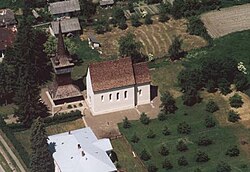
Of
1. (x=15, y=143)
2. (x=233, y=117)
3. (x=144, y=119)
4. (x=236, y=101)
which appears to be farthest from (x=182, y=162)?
(x=15, y=143)

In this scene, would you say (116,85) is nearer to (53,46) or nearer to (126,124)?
(126,124)

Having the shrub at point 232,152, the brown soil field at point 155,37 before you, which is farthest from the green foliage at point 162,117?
the brown soil field at point 155,37

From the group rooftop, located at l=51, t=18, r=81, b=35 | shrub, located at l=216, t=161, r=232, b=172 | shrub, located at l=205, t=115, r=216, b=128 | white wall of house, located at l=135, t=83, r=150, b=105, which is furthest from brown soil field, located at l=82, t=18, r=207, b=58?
shrub, located at l=216, t=161, r=232, b=172

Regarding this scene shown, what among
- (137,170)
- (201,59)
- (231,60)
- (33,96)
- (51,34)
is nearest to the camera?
(137,170)

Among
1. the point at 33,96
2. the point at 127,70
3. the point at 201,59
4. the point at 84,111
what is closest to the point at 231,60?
the point at 201,59

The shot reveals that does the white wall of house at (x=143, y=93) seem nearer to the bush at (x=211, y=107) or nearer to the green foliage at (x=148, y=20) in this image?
the bush at (x=211, y=107)

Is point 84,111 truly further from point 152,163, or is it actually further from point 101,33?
point 101,33

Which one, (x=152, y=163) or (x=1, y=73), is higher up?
(x=1, y=73)
